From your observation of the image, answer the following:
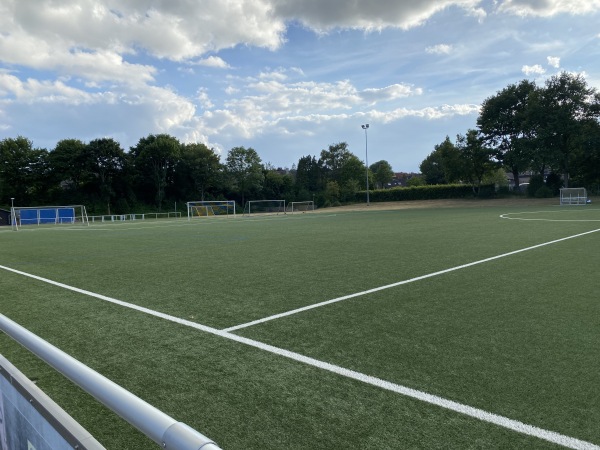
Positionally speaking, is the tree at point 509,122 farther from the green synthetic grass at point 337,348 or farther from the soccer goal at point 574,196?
the green synthetic grass at point 337,348

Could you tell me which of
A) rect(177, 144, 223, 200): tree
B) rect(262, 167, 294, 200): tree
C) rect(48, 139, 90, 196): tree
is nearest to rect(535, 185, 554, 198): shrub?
rect(262, 167, 294, 200): tree

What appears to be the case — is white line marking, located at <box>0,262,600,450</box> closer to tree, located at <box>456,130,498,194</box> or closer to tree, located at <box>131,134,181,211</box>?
tree, located at <box>456,130,498,194</box>

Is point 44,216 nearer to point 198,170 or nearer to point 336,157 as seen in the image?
point 198,170

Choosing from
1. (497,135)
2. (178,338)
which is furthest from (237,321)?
(497,135)

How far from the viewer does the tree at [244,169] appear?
80.4 m

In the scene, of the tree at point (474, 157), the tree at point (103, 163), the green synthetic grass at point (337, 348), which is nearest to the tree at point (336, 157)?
the tree at point (474, 157)

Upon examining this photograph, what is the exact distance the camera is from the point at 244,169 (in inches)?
3187

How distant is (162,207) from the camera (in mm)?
72250

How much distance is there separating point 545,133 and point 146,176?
202 feet

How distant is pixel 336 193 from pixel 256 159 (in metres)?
18.7

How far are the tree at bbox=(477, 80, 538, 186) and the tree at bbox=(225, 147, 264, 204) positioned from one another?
41.2 metres

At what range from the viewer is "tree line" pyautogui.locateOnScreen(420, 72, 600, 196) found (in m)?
47.7

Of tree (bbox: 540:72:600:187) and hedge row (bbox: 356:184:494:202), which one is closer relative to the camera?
tree (bbox: 540:72:600:187)

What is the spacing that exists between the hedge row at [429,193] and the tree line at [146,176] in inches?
249
